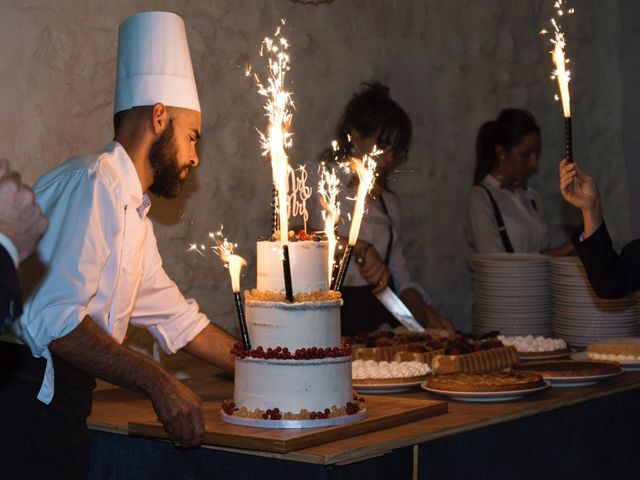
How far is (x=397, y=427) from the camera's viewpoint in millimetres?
2480

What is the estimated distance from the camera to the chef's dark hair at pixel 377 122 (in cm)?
429

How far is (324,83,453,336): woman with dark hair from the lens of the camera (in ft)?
14.0

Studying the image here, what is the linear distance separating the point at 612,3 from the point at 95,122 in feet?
12.3

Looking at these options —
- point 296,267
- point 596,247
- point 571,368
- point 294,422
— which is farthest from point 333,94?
point 294,422

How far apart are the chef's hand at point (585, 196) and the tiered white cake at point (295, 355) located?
4.08 feet

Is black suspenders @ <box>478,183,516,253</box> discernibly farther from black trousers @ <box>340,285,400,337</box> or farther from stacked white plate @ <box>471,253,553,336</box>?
black trousers @ <box>340,285,400,337</box>

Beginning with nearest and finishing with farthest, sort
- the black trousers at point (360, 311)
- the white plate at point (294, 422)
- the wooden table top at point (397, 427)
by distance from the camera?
the wooden table top at point (397, 427) < the white plate at point (294, 422) < the black trousers at point (360, 311)

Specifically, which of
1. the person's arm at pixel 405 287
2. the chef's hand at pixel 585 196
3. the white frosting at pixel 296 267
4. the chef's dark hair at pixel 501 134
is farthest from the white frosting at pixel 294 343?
the chef's dark hair at pixel 501 134

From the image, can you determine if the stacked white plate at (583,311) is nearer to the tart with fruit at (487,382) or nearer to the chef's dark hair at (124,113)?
the tart with fruit at (487,382)

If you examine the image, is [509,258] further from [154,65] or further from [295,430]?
[295,430]

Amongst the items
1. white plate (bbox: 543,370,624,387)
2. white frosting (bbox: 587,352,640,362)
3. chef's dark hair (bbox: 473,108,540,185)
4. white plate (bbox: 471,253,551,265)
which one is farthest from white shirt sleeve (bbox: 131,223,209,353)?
chef's dark hair (bbox: 473,108,540,185)

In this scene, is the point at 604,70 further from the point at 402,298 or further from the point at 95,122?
the point at 95,122

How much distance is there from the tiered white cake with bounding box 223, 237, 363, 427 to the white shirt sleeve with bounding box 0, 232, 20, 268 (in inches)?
39.3

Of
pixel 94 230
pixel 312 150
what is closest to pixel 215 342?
pixel 94 230
